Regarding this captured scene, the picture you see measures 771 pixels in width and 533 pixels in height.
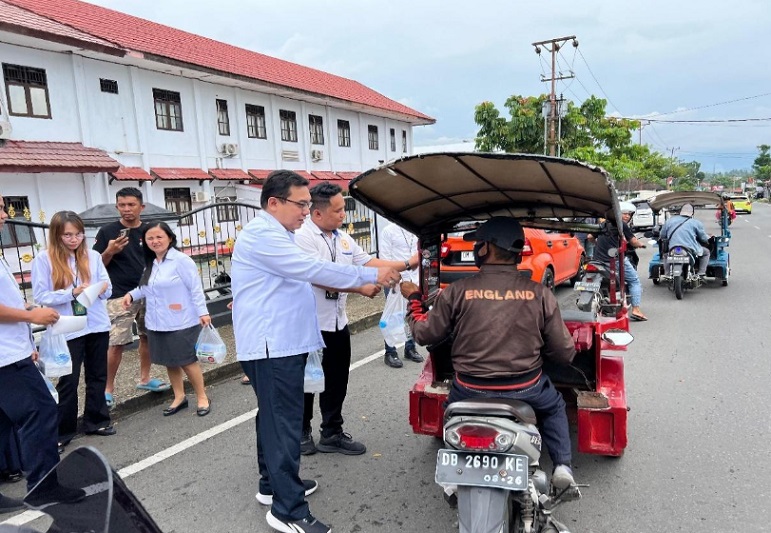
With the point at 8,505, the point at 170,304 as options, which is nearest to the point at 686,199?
the point at 170,304

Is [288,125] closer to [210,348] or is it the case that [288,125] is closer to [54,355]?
[210,348]

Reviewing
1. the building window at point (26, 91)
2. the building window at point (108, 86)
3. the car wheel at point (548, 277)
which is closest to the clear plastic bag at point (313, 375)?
the car wheel at point (548, 277)

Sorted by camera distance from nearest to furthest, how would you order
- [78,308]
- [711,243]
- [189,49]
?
[78,308] → [711,243] → [189,49]

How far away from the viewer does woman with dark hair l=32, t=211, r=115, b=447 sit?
12.8 ft

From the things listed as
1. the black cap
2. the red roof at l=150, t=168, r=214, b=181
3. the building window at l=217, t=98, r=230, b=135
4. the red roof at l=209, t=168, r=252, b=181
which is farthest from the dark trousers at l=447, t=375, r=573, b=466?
the building window at l=217, t=98, r=230, b=135

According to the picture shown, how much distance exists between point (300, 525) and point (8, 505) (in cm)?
181

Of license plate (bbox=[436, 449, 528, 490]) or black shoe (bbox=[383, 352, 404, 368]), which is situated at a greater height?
license plate (bbox=[436, 449, 528, 490])

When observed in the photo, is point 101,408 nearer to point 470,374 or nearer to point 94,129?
point 470,374

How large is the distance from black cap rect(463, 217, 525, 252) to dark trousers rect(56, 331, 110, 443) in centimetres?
323

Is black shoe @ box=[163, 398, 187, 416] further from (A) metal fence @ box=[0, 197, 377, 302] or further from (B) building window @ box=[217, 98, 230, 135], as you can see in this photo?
(B) building window @ box=[217, 98, 230, 135]

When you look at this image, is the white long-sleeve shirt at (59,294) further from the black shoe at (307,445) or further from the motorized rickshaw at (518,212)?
the motorized rickshaw at (518,212)

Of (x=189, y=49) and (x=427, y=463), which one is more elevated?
(x=189, y=49)

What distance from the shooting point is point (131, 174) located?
15625mm

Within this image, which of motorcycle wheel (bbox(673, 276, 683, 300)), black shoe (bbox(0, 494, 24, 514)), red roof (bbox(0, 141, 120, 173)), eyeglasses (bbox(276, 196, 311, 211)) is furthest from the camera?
red roof (bbox(0, 141, 120, 173))
